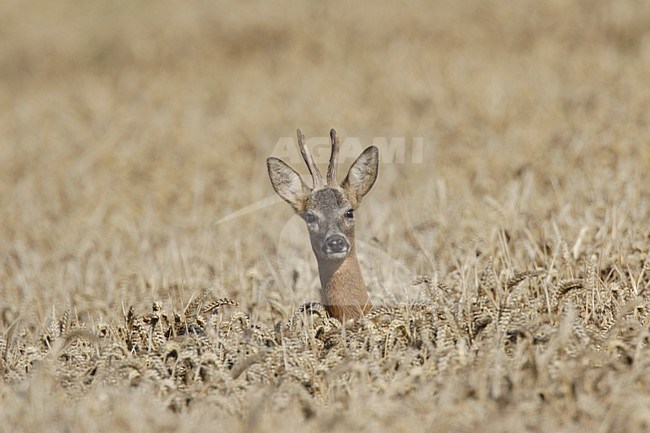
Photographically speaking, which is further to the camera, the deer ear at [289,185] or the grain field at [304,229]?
the deer ear at [289,185]

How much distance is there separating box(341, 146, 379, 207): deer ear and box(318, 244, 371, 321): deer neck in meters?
0.36

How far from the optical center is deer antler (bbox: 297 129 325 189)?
5.09 meters

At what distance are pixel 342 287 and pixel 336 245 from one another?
37 centimetres

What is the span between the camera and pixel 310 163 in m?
5.23

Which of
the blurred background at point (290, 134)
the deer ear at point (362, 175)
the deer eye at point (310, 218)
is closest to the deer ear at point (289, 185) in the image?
the deer eye at point (310, 218)

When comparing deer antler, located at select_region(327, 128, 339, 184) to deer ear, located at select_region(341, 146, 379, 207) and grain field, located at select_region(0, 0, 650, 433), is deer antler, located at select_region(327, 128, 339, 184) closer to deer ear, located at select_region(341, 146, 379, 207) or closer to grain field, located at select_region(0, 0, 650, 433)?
deer ear, located at select_region(341, 146, 379, 207)

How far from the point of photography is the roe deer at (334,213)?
5.27 meters

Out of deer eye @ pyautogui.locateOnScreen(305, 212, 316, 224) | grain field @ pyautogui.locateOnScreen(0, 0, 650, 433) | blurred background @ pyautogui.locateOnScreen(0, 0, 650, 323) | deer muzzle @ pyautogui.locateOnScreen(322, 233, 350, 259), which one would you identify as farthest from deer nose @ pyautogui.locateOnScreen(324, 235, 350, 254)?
blurred background @ pyautogui.locateOnScreen(0, 0, 650, 323)

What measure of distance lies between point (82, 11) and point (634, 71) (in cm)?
1335

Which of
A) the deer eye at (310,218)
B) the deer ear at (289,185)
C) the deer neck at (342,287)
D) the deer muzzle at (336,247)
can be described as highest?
the deer ear at (289,185)

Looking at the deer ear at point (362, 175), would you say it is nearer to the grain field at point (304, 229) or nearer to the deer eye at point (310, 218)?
the deer eye at point (310, 218)

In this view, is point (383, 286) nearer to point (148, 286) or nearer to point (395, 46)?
point (148, 286)

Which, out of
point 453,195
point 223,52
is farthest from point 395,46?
point 453,195

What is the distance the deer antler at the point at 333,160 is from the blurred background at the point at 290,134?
781 millimetres
